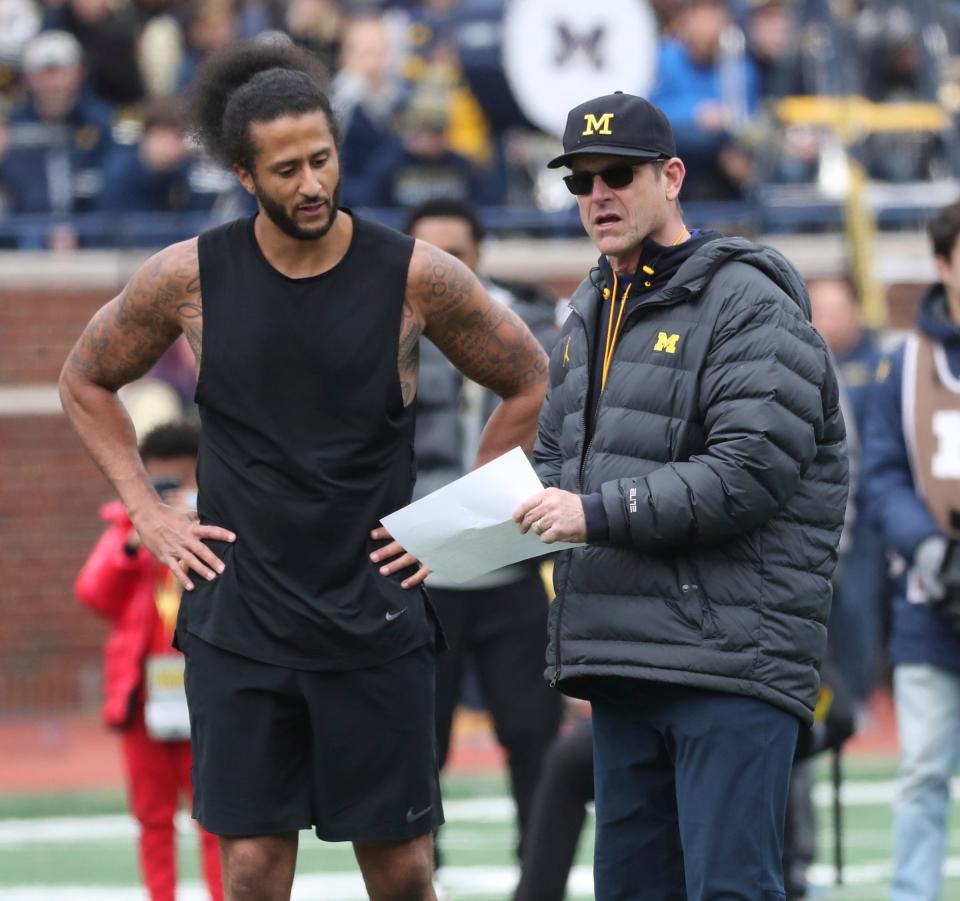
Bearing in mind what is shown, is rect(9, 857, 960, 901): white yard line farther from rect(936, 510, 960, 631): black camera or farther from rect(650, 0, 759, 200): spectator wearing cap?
rect(650, 0, 759, 200): spectator wearing cap

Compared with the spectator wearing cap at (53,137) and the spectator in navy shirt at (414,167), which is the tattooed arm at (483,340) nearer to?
the spectator in navy shirt at (414,167)

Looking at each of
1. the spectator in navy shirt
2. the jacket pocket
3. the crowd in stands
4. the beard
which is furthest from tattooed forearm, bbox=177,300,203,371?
the spectator in navy shirt

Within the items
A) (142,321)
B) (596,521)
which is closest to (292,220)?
(142,321)

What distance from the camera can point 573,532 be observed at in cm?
470

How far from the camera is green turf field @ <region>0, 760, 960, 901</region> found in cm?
822

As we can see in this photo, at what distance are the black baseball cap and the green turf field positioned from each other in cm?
388

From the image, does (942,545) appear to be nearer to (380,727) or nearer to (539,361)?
(539,361)

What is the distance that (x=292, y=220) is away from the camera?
16.6ft

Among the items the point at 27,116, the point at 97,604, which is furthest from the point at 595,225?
the point at 27,116

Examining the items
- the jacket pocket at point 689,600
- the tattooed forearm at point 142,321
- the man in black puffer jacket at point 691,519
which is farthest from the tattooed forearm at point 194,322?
the jacket pocket at point 689,600

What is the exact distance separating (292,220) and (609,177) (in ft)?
2.49

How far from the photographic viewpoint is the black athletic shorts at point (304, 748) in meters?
5.16

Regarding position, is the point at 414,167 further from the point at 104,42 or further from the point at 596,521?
the point at 596,521

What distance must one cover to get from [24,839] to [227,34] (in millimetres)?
7010
